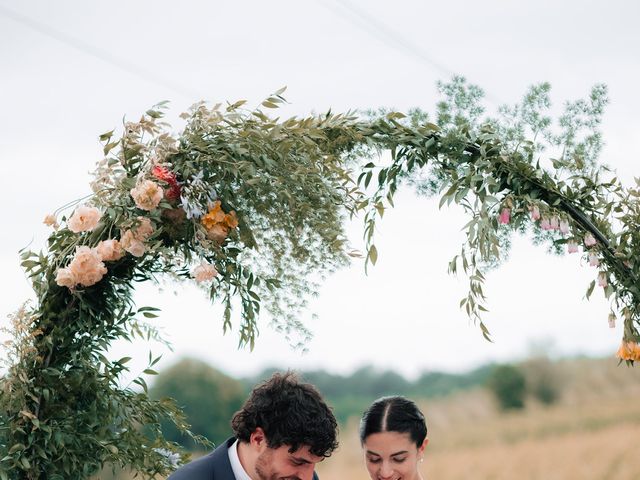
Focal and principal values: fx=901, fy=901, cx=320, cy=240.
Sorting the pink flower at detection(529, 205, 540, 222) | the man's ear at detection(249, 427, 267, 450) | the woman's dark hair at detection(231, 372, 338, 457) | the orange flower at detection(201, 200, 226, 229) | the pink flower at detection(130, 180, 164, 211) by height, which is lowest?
the man's ear at detection(249, 427, 267, 450)

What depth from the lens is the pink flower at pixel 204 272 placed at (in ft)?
14.6

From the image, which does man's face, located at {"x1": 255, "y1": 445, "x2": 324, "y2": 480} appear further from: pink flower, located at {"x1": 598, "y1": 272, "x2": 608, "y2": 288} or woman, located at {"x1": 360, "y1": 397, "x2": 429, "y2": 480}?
pink flower, located at {"x1": 598, "y1": 272, "x2": 608, "y2": 288}

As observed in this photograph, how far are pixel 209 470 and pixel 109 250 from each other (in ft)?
4.62

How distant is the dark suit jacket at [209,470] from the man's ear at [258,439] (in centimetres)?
13

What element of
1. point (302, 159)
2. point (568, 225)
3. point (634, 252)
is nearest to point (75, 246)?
point (302, 159)

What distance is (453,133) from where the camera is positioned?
16.1 ft

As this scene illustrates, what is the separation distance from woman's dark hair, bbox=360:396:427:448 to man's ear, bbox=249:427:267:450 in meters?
0.99

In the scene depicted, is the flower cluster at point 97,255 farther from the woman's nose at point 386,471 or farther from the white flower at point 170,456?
the woman's nose at point 386,471

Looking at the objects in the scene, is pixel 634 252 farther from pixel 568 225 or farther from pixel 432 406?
pixel 432 406

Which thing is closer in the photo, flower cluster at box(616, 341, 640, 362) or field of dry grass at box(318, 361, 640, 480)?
flower cluster at box(616, 341, 640, 362)

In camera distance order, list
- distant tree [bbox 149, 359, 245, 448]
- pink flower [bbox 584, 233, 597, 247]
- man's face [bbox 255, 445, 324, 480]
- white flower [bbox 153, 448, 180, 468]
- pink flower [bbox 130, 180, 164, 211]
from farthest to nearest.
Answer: distant tree [bbox 149, 359, 245, 448] → white flower [bbox 153, 448, 180, 468] → pink flower [bbox 584, 233, 597, 247] → pink flower [bbox 130, 180, 164, 211] → man's face [bbox 255, 445, 324, 480]

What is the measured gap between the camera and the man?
3.54 meters

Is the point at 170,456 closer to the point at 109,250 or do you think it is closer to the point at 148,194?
the point at 109,250

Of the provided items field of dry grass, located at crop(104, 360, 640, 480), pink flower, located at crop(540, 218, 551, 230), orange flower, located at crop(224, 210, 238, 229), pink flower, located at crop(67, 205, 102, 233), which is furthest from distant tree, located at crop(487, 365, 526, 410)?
pink flower, located at crop(67, 205, 102, 233)
